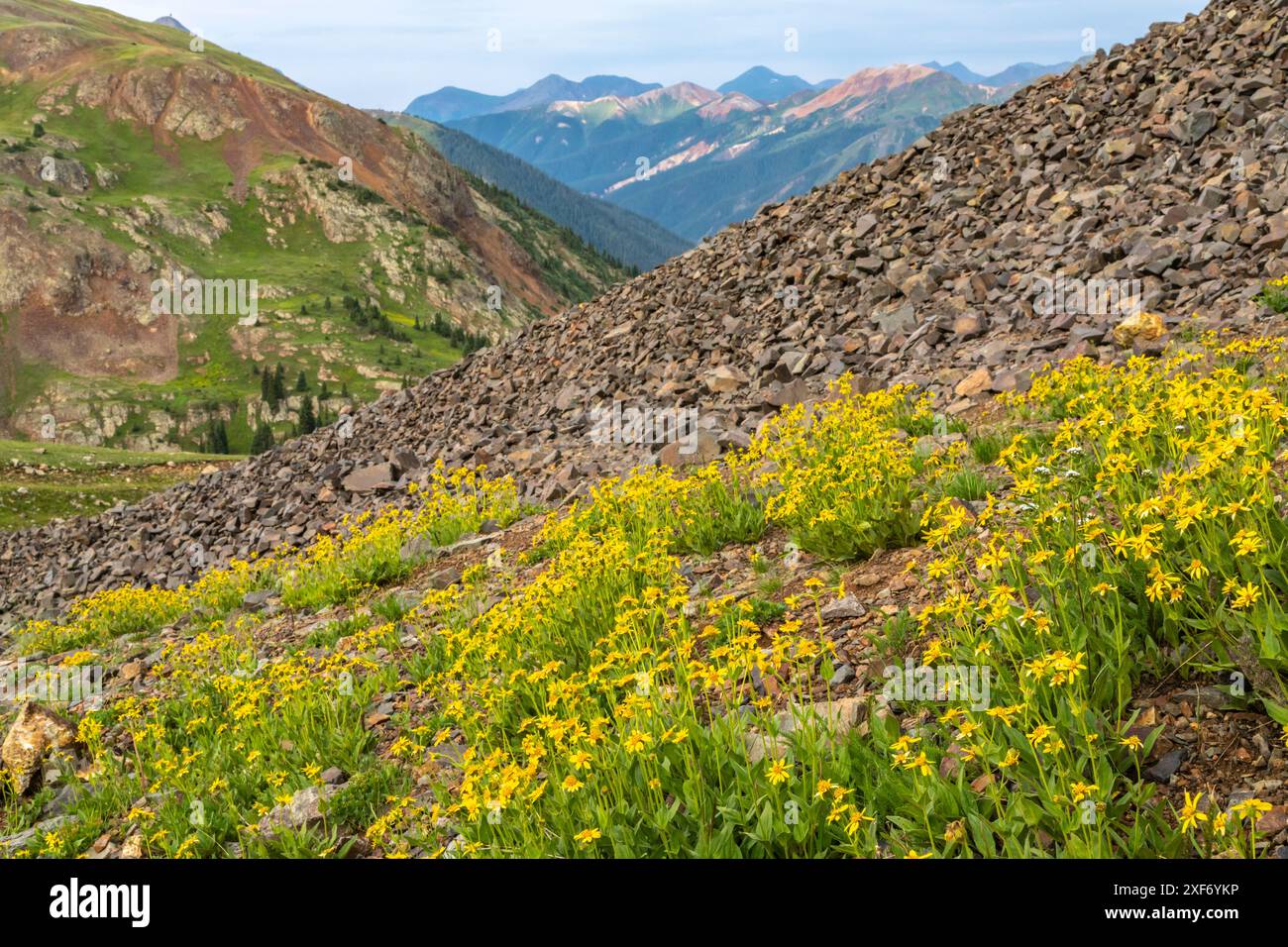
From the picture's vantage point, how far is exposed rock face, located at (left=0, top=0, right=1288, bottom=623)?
619 inches

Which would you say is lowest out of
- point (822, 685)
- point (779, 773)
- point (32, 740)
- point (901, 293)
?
point (32, 740)

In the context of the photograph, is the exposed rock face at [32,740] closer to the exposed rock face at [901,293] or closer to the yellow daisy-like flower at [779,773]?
the yellow daisy-like flower at [779,773]

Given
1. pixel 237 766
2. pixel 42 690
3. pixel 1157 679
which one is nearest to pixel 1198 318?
pixel 1157 679

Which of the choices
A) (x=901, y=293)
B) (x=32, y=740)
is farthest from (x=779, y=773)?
(x=901, y=293)

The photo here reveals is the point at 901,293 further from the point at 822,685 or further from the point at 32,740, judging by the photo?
the point at 32,740

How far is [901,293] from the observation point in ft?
65.2

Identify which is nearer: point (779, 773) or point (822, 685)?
point (779, 773)

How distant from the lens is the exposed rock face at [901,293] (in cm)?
1571

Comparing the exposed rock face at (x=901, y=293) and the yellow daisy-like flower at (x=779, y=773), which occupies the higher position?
the exposed rock face at (x=901, y=293)

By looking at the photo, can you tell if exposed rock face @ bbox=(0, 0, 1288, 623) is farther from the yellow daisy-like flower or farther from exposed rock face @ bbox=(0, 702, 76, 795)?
the yellow daisy-like flower

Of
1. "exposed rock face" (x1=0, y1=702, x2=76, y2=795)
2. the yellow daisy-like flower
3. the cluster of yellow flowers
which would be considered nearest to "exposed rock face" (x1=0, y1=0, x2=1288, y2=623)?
the cluster of yellow flowers

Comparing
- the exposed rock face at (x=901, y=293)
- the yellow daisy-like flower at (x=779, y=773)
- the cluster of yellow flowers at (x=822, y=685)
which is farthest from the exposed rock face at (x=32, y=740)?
the exposed rock face at (x=901, y=293)

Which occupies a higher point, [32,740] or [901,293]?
[901,293]
